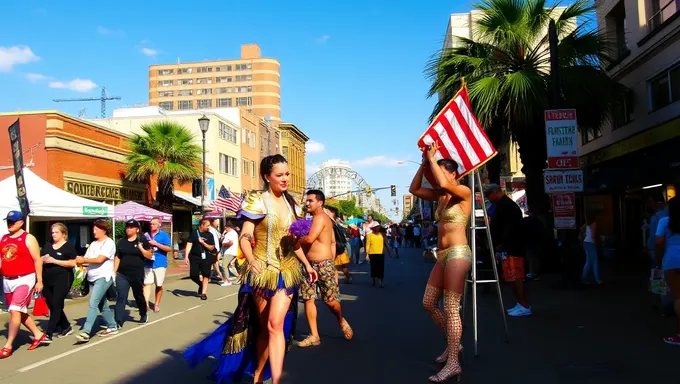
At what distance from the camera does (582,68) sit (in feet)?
48.5

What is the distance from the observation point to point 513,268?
26.7 feet

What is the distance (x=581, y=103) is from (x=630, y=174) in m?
3.16

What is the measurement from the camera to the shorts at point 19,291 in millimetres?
7016

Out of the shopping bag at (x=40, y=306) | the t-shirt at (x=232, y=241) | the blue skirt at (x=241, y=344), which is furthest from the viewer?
the t-shirt at (x=232, y=241)

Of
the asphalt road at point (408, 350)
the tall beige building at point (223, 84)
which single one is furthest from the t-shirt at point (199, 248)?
the tall beige building at point (223, 84)

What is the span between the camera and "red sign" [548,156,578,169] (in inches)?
442

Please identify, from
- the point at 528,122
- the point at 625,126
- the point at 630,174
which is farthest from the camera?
the point at 625,126

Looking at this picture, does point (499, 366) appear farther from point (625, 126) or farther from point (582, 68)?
point (625, 126)

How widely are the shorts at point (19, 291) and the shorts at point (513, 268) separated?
612 cm

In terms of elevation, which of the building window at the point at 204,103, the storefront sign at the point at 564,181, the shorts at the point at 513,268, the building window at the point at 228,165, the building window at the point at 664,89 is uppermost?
the building window at the point at 204,103

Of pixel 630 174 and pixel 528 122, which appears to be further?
pixel 630 174

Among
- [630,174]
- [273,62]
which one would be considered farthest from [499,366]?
[273,62]

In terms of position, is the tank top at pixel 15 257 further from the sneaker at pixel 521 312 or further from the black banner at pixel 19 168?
the sneaker at pixel 521 312

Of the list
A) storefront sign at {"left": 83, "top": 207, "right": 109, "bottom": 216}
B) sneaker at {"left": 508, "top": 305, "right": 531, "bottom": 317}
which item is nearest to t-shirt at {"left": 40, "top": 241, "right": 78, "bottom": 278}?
sneaker at {"left": 508, "top": 305, "right": 531, "bottom": 317}
